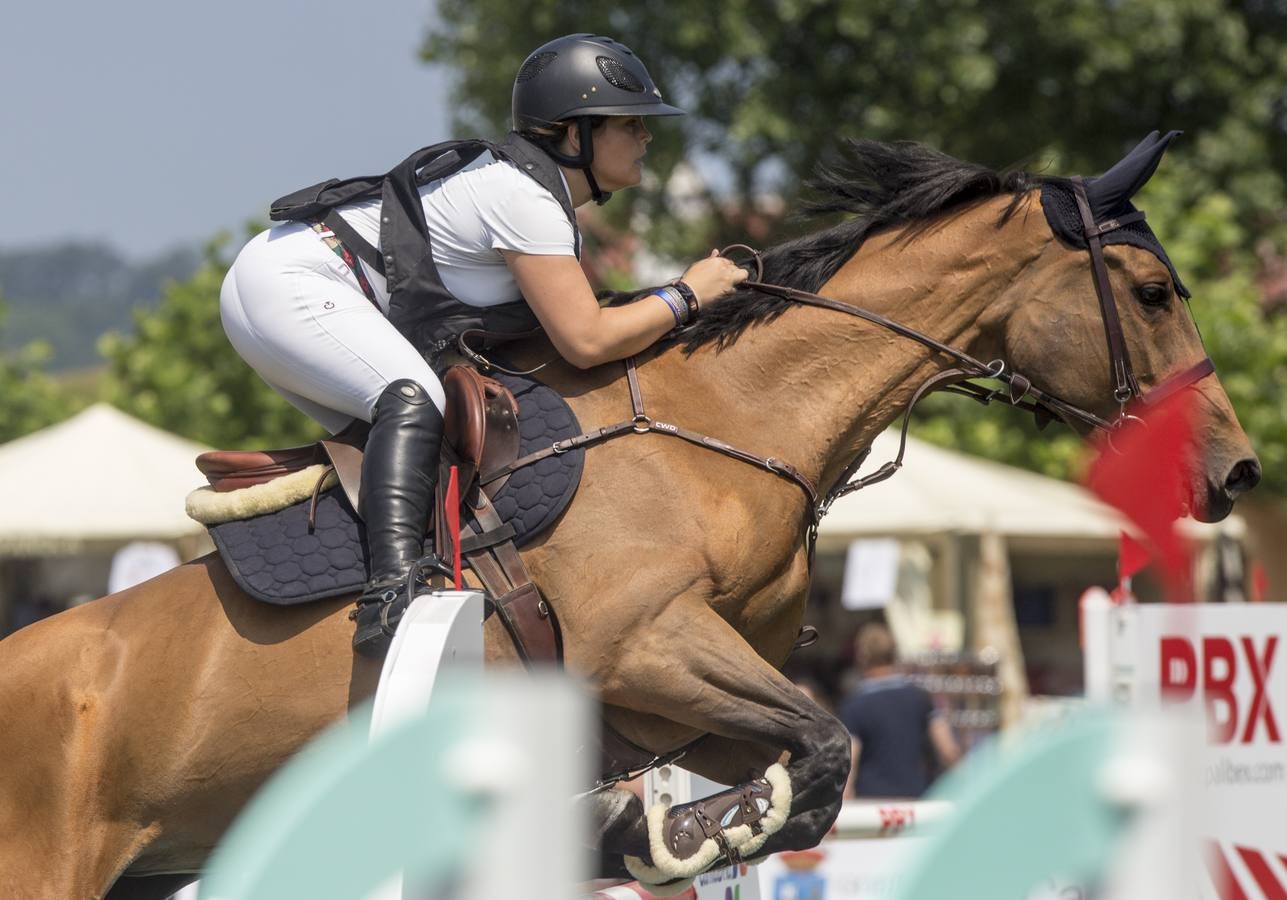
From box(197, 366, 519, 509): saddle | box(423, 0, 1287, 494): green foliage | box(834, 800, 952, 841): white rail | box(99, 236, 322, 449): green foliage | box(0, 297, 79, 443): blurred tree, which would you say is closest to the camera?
box(197, 366, 519, 509): saddle

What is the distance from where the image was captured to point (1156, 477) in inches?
114

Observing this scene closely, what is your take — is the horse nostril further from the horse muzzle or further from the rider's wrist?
the rider's wrist

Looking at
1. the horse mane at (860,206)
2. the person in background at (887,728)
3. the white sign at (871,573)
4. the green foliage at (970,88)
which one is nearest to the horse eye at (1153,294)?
the horse mane at (860,206)

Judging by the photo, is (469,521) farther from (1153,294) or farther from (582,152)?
(1153,294)

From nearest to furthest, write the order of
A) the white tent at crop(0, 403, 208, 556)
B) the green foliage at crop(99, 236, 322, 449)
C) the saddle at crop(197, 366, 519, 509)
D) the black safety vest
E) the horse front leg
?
the horse front leg, the saddle at crop(197, 366, 519, 509), the black safety vest, the white tent at crop(0, 403, 208, 556), the green foliage at crop(99, 236, 322, 449)

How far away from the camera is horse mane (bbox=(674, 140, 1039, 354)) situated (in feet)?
13.9

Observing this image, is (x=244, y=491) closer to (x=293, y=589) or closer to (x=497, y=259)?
(x=293, y=589)

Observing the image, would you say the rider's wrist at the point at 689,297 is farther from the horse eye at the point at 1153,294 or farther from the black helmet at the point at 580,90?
the horse eye at the point at 1153,294

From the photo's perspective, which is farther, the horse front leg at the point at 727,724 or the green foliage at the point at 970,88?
the green foliage at the point at 970,88

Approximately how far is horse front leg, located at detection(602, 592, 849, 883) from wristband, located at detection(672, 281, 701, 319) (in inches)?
29.2

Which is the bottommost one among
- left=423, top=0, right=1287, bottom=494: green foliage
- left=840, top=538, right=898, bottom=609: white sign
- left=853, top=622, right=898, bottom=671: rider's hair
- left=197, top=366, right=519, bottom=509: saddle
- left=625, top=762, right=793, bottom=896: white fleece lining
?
left=625, top=762, right=793, bottom=896: white fleece lining

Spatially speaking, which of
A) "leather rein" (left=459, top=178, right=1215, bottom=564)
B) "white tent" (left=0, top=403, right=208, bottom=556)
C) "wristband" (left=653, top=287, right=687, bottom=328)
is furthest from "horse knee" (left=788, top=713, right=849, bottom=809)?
"white tent" (left=0, top=403, right=208, bottom=556)

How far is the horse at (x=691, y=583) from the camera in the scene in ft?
12.4

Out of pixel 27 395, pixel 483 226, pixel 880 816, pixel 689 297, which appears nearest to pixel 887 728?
pixel 880 816
